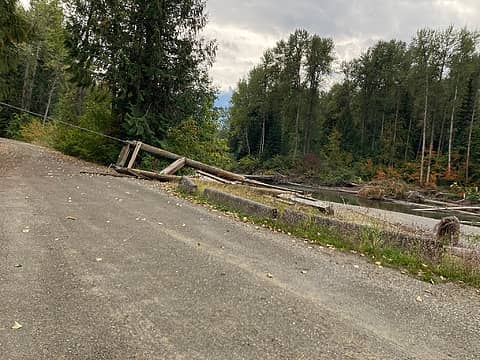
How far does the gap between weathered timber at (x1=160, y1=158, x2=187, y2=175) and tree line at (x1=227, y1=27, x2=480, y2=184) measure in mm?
29268

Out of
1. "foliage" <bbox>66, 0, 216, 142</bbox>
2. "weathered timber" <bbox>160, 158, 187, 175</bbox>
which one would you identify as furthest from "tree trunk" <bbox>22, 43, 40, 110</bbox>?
"weathered timber" <bbox>160, 158, 187, 175</bbox>

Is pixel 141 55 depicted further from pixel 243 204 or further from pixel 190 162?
pixel 243 204

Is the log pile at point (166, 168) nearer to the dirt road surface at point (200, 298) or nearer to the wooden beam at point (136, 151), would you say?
the wooden beam at point (136, 151)

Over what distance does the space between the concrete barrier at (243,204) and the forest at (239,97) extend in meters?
6.20

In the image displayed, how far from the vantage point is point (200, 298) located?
3352 millimetres

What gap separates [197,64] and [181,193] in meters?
7.55

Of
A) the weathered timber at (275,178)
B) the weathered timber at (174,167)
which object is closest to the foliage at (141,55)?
the weathered timber at (174,167)

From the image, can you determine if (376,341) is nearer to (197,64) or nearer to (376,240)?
(376,240)

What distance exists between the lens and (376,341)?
283 centimetres

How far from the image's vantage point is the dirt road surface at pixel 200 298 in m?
2.59

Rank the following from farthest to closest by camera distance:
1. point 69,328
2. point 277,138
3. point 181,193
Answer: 1. point 277,138
2. point 181,193
3. point 69,328

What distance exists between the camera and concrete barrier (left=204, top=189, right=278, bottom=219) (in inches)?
274

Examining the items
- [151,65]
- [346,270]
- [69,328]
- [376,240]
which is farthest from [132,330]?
[151,65]

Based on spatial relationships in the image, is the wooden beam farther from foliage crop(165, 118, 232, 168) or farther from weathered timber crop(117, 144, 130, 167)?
foliage crop(165, 118, 232, 168)
